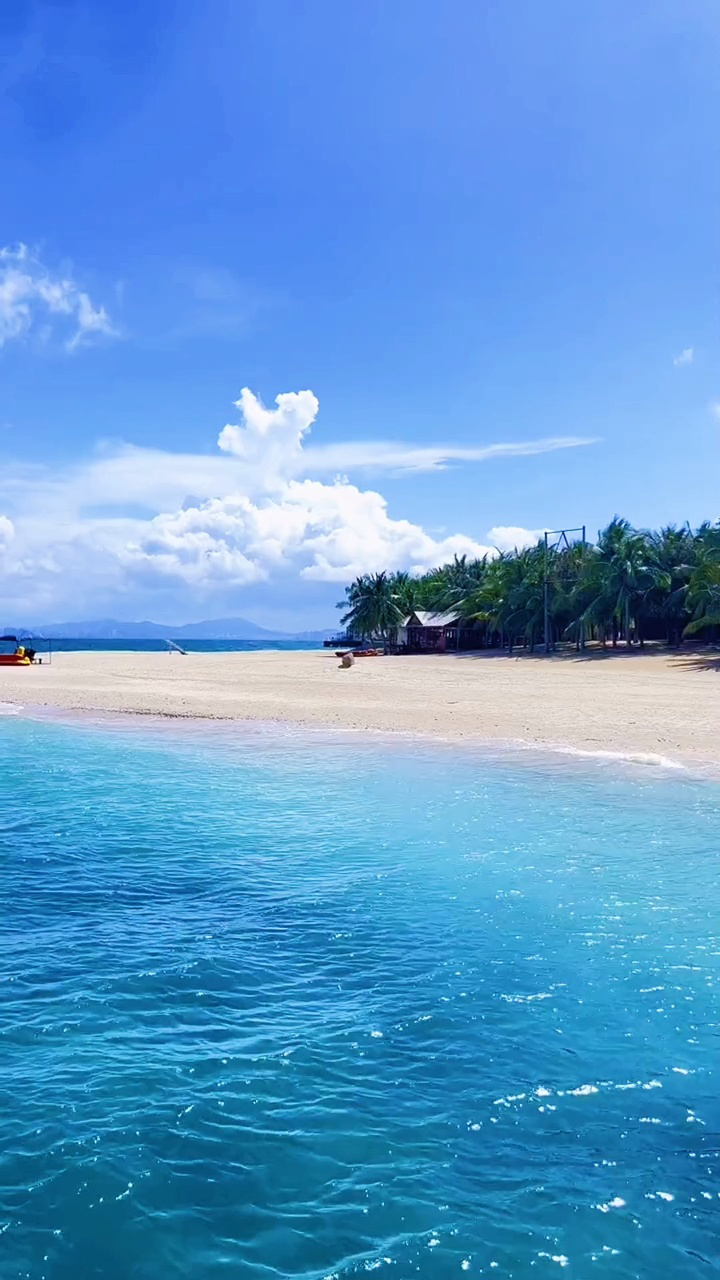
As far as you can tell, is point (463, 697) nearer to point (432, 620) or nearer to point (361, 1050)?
point (361, 1050)

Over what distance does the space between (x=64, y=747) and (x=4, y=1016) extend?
17.2 metres

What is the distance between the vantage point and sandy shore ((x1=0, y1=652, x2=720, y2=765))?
2406 centimetres

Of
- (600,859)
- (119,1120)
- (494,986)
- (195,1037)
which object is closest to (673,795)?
(600,859)

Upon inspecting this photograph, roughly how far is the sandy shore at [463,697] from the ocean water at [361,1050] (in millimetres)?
9995

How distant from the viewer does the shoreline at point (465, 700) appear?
75.3 feet

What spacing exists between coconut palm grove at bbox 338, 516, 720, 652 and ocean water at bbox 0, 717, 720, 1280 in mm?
43449

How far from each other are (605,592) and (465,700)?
1155 inches

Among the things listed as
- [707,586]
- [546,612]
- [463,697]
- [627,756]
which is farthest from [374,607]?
[627,756]

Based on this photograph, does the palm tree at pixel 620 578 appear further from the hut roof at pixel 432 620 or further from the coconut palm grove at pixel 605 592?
the hut roof at pixel 432 620

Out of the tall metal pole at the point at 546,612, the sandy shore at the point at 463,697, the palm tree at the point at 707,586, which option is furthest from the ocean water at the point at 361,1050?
the tall metal pole at the point at 546,612

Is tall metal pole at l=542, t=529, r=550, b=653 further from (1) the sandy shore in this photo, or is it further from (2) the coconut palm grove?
(1) the sandy shore

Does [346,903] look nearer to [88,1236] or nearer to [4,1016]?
[4,1016]

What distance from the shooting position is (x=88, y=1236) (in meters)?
4.53

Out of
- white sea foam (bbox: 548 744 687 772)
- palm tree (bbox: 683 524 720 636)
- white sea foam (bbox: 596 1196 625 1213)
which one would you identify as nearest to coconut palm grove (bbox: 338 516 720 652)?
palm tree (bbox: 683 524 720 636)
